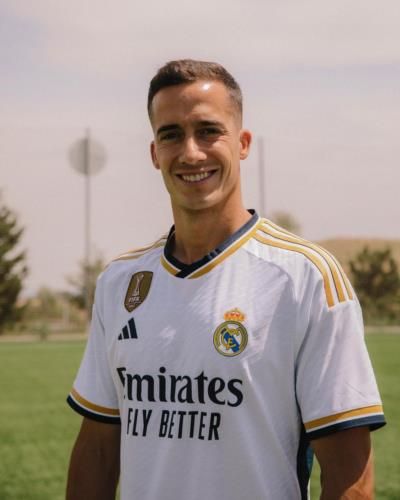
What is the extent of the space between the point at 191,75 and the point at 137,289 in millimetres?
718

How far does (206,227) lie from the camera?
260cm

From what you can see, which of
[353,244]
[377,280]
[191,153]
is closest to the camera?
[191,153]

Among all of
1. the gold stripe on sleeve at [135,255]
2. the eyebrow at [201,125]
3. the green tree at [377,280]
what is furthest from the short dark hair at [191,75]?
the green tree at [377,280]

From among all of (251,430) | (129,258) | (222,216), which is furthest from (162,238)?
(251,430)

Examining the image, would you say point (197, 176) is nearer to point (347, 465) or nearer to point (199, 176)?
point (199, 176)

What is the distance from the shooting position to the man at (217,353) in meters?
2.24

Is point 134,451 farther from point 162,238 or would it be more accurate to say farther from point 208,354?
point 162,238

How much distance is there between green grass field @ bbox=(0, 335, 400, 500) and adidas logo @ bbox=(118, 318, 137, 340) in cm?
507

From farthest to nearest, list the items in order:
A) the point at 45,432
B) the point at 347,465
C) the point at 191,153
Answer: the point at 45,432 < the point at 191,153 < the point at 347,465

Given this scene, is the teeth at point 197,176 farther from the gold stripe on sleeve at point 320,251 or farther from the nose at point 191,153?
the gold stripe on sleeve at point 320,251

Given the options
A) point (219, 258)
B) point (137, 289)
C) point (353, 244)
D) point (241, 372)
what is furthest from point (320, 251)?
point (353, 244)

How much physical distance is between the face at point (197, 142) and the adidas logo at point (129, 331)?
41cm

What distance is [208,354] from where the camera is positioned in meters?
2.38

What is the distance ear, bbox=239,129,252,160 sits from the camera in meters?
2.67
